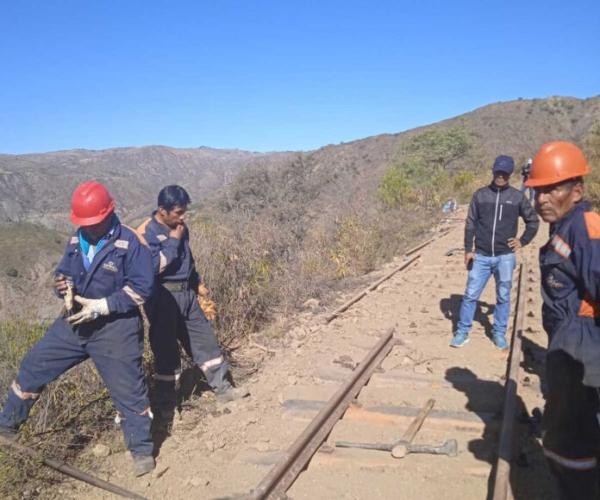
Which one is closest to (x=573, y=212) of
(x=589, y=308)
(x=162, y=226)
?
(x=589, y=308)

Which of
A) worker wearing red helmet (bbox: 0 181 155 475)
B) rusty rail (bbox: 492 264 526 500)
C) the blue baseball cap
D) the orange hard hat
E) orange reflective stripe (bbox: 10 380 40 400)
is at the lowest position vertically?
rusty rail (bbox: 492 264 526 500)

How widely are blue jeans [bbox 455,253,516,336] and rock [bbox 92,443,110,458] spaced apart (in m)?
4.12

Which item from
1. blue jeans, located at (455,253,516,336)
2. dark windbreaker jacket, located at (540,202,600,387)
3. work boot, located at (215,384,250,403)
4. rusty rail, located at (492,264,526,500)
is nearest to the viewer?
dark windbreaker jacket, located at (540,202,600,387)

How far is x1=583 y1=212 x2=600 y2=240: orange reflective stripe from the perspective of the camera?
2.33 meters

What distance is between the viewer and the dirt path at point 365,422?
3584 mm

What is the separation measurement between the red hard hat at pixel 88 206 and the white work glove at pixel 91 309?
58 centimetres

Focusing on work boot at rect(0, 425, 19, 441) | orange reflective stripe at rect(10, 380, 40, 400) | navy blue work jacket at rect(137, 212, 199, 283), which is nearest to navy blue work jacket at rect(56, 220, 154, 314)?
navy blue work jacket at rect(137, 212, 199, 283)

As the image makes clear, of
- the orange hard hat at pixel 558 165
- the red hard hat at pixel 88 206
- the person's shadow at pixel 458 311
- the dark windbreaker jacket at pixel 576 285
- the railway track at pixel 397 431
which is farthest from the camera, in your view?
the person's shadow at pixel 458 311

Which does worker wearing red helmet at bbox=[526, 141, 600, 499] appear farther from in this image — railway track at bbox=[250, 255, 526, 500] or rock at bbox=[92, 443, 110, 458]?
rock at bbox=[92, 443, 110, 458]

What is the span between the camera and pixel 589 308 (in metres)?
2.45

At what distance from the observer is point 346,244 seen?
12094 mm

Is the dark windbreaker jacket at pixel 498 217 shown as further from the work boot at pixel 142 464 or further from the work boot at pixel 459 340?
the work boot at pixel 142 464

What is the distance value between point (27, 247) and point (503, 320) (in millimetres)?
19797

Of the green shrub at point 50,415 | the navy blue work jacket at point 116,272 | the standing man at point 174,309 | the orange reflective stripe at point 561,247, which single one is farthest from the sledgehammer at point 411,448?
the green shrub at point 50,415
